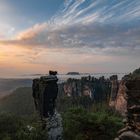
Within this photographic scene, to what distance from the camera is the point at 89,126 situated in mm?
47500

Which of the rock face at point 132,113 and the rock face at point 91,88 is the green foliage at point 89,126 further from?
the rock face at point 91,88

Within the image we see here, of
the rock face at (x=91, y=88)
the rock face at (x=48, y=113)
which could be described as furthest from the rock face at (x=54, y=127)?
the rock face at (x=91, y=88)

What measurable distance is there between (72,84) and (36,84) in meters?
149

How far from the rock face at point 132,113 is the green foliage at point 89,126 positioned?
20733mm

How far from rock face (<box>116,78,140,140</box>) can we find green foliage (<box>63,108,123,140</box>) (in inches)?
816

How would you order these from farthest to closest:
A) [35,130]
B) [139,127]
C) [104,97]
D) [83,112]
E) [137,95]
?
[104,97]
[83,112]
[35,130]
[137,95]
[139,127]

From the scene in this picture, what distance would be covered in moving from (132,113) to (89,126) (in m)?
23.2

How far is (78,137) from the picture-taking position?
46.5 metres

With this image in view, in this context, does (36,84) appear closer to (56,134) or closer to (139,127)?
(56,134)

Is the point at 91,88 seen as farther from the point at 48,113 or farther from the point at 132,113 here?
the point at 132,113

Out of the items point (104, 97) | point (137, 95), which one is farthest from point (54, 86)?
point (104, 97)

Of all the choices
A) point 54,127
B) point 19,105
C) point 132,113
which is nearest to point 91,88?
point 19,105

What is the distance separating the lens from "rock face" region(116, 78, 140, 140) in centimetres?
2292

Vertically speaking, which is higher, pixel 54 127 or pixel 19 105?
pixel 54 127
